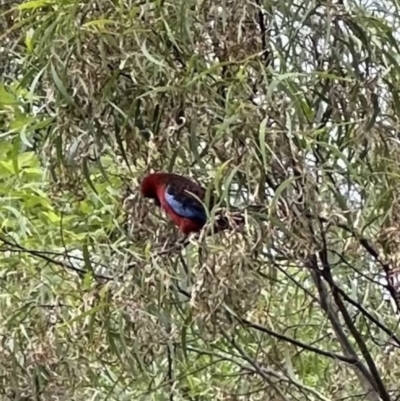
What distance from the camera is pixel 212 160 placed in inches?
53.4

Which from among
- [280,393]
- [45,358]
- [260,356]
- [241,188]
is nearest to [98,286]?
[45,358]

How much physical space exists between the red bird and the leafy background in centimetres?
2

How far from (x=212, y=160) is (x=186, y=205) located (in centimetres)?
8

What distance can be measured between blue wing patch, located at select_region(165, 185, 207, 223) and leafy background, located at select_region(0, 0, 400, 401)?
0.04 metres

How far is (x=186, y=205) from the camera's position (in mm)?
1392

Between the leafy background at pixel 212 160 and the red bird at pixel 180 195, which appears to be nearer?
the leafy background at pixel 212 160

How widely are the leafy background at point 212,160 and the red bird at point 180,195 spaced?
2 cm

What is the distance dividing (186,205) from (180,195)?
2 cm

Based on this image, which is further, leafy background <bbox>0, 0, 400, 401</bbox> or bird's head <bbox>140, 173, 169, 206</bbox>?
bird's head <bbox>140, 173, 169, 206</bbox>

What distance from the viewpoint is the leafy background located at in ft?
3.80

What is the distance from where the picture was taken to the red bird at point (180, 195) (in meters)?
1.38

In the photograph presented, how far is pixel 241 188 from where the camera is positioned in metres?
1.29

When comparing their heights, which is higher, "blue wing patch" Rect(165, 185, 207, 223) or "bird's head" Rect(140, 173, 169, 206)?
"bird's head" Rect(140, 173, 169, 206)

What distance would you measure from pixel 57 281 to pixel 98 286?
0.37 meters
